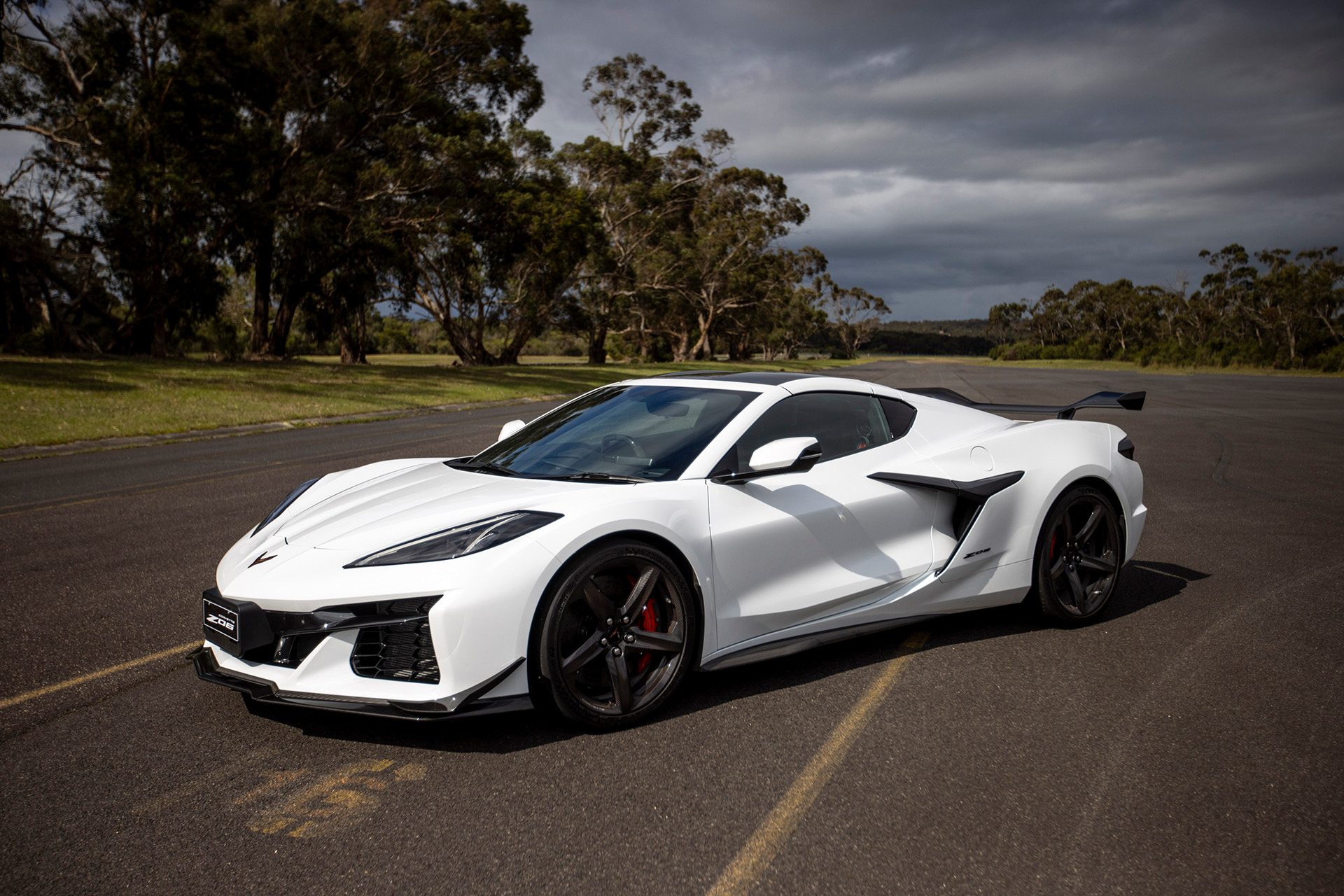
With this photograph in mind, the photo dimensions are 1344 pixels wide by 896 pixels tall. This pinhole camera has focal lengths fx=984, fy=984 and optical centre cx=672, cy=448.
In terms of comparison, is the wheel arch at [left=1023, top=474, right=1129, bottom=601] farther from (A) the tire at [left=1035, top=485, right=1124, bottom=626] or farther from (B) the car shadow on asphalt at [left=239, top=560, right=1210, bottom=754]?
(B) the car shadow on asphalt at [left=239, top=560, right=1210, bottom=754]

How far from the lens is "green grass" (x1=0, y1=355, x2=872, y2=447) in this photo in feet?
58.2

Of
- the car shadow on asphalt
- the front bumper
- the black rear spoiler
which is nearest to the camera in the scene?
the front bumper

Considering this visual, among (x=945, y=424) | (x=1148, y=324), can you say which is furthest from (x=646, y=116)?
(x=1148, y=324)

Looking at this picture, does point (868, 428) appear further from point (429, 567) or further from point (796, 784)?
point (429, 567)

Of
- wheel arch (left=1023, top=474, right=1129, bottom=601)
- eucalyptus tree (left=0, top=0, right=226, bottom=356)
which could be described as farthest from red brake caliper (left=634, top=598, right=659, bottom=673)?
eucalyptus tree (left=0, top=0, right=226, bottom=356)

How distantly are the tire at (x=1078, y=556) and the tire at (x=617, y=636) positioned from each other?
220 cm

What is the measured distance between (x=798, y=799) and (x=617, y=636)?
0.95 meters

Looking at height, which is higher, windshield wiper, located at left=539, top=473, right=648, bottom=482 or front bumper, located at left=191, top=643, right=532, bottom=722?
windshield wiper, located at left=539, top=473, right=648, bottom=482

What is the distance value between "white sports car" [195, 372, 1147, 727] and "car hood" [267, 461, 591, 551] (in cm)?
2

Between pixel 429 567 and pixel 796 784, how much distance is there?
1503 mm

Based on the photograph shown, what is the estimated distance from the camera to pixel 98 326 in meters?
37.8

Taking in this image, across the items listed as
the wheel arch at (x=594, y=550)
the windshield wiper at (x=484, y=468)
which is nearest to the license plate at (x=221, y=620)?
the wheel arch at (x=594, y=550)

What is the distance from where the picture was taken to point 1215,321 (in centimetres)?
9494

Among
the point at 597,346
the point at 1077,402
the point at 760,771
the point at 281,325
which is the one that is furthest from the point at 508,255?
the point at 760,771
